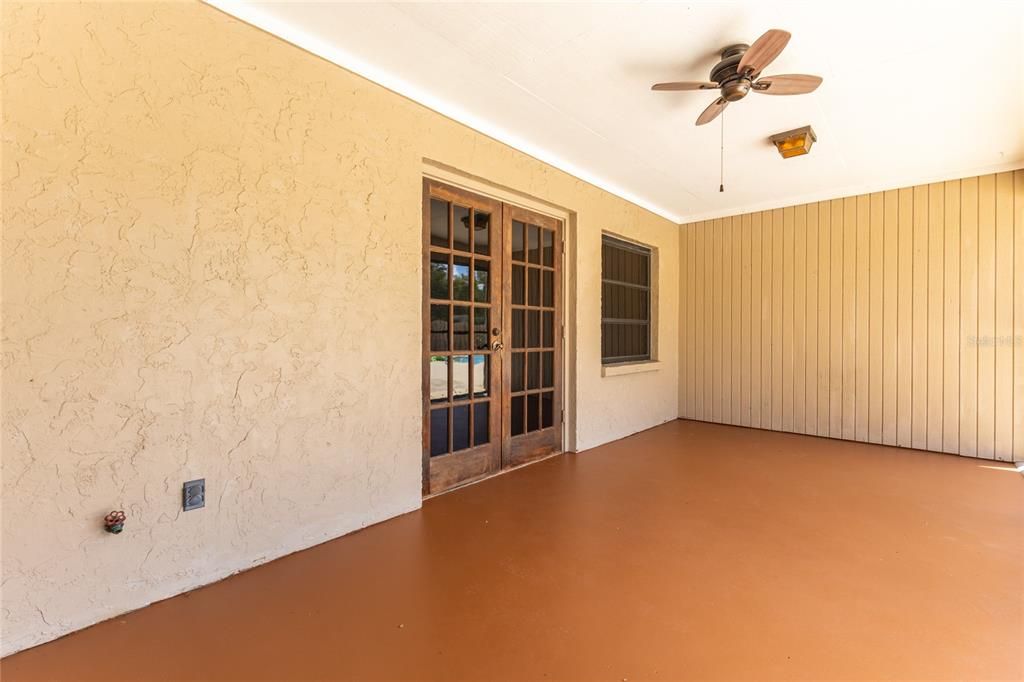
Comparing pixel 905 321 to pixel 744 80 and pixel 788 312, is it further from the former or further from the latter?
pixel 744 80

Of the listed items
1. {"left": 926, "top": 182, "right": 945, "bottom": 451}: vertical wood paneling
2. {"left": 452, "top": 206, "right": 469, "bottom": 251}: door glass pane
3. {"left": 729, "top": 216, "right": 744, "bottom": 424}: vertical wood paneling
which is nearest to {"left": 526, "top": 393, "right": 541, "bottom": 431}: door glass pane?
{"left": 452, "top": 206, "right": 469, "bottom": 251}: door glass pane

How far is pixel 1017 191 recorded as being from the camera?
398cm

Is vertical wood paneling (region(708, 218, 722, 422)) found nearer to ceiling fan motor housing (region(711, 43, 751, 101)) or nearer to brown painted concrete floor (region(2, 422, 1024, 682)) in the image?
brown painted concrete floor (region(2, 422, 1024, 682))

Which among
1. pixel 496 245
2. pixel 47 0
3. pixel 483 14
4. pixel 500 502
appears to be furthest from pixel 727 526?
pixel 47 0

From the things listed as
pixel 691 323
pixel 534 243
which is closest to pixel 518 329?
pixel 534 243

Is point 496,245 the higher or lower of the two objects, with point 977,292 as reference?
higher

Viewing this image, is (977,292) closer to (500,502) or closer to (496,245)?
(496,245)

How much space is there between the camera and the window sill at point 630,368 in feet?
15.2

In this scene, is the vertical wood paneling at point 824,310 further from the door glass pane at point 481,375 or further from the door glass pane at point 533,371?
the door glass pane at point 481,375

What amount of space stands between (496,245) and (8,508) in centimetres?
293

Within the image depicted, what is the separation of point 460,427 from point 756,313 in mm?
4061

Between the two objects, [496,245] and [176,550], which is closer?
[176,550]

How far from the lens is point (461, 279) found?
3.33 metres

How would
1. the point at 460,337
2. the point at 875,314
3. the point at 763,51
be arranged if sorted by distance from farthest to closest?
the point at 875,314
the point at 460,337
the point at 763,51
